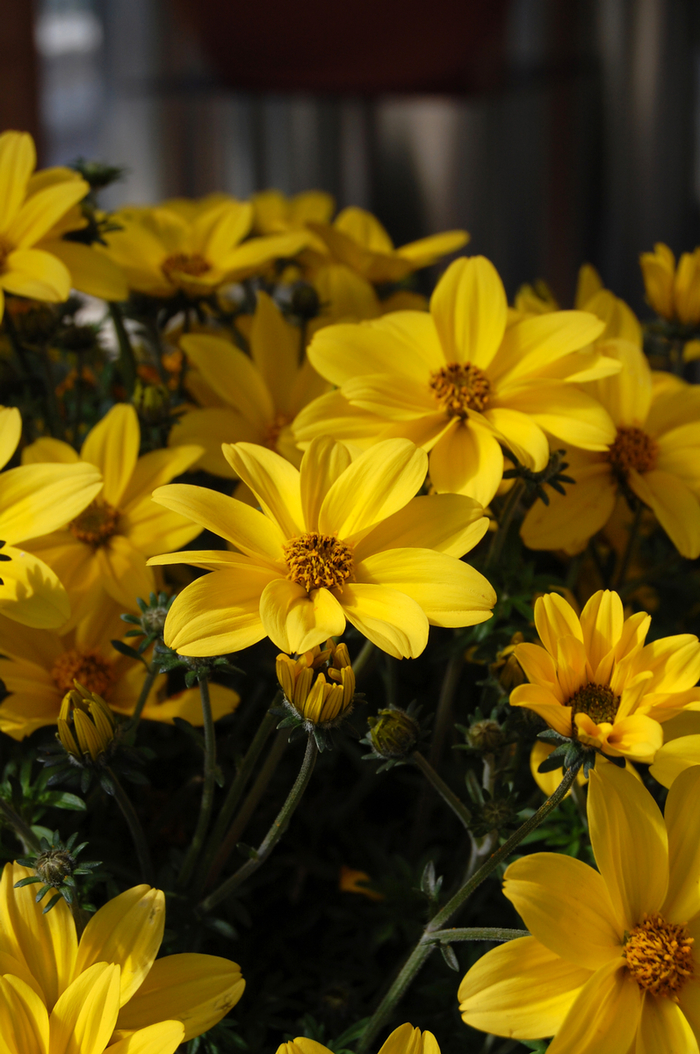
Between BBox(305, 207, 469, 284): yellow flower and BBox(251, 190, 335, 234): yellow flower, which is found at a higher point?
BBox(251, 190, 335, 234): yellow flower

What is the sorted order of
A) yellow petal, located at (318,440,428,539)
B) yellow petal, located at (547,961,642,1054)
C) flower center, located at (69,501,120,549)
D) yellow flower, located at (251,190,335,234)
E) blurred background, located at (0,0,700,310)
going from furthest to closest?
blurred background, located at (0,0,700,310) < yellow flower, located at (251,190,335,234) < flower center, located at (69,501,120,549) < yellow petal, located at (318,440,428,539) < yellow petal, located at (547,961,642,1054)

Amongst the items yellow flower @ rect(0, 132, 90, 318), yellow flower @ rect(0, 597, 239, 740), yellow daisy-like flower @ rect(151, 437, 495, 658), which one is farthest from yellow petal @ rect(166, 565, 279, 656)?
yellow flower @ rect(0, 132, 90, 318)

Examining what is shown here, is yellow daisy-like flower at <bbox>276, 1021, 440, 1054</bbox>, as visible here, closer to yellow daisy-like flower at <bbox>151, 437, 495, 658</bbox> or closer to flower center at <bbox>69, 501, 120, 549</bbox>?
yellow daisy-like flower at <bbox>151, 437, 495, 658</bbox>

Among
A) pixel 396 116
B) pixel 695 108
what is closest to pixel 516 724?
pixel 396 116

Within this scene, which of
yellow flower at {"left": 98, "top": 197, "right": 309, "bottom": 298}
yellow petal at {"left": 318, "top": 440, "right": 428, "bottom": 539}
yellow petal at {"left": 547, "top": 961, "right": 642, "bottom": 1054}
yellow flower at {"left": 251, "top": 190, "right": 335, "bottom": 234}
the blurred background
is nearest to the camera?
yellow petal at {"left": 547, "top": 961, "right": 642, "bottom": 1054}

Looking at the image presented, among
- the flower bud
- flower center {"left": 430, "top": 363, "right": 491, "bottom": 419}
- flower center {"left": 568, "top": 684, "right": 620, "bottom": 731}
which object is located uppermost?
flower center {"left": 430, "top": 363, "right": 491, "bottom": 419}

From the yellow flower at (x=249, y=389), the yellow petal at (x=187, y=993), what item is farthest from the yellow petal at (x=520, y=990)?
the yellow flower at (x=249, y=389)

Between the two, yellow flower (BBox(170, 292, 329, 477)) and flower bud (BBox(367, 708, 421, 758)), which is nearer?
flower bud (BBox(367, 708, 421, 758))

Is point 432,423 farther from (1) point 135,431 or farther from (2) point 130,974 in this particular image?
(2) point 130,974
